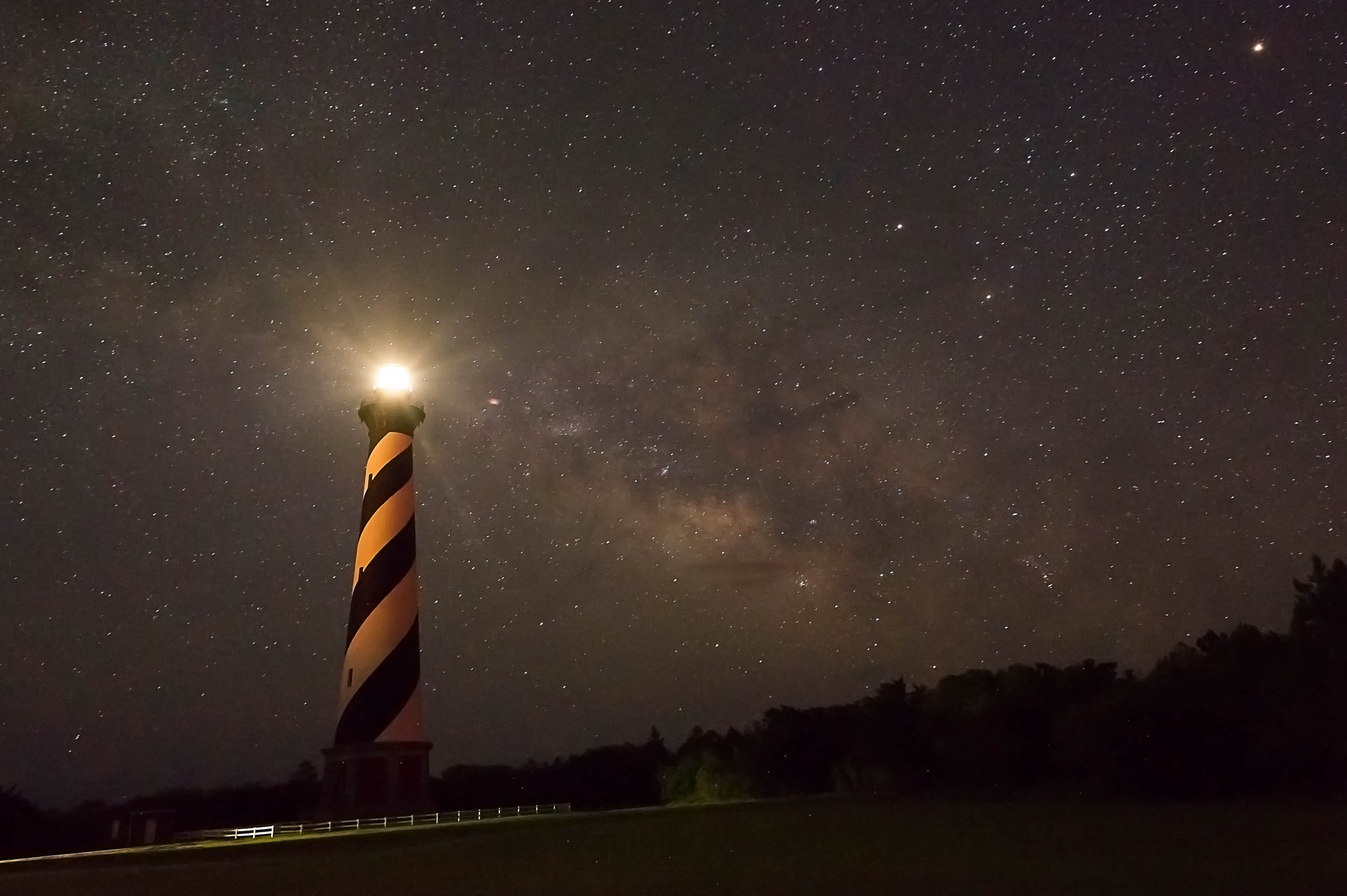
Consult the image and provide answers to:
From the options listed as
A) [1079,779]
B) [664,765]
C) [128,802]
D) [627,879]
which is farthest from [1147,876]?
[128,802]

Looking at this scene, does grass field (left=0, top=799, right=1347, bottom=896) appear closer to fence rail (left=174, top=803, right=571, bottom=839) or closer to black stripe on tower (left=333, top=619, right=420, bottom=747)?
fence rail (left=174, top=803, right=571, bottom=839)

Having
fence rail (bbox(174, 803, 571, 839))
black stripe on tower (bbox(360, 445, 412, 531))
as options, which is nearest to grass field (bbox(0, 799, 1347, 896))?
fence rail (bbox(174, 803, 571, 839))

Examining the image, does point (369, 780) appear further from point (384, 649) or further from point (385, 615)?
point (385, 615)

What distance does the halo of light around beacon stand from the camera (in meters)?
37.3

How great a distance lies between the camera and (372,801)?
32.6 meters

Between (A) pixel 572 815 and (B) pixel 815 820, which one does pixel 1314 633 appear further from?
(A) pixel 572 815

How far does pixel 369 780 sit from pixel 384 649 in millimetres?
4245

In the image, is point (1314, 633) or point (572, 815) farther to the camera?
point (1314, 633)

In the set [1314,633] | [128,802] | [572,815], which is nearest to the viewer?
[572,815]

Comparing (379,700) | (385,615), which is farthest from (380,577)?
(379,700)

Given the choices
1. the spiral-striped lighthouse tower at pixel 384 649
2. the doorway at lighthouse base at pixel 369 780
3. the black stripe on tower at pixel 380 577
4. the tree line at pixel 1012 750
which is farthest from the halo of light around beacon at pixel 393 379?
the tree line at pixel 1012 750

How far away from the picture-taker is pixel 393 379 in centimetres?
3744

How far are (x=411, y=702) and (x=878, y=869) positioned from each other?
70.6 feet

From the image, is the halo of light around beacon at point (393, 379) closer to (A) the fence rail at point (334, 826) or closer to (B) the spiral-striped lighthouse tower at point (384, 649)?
(B) the spiral-striped lighthouse tower at point (384, 649)
